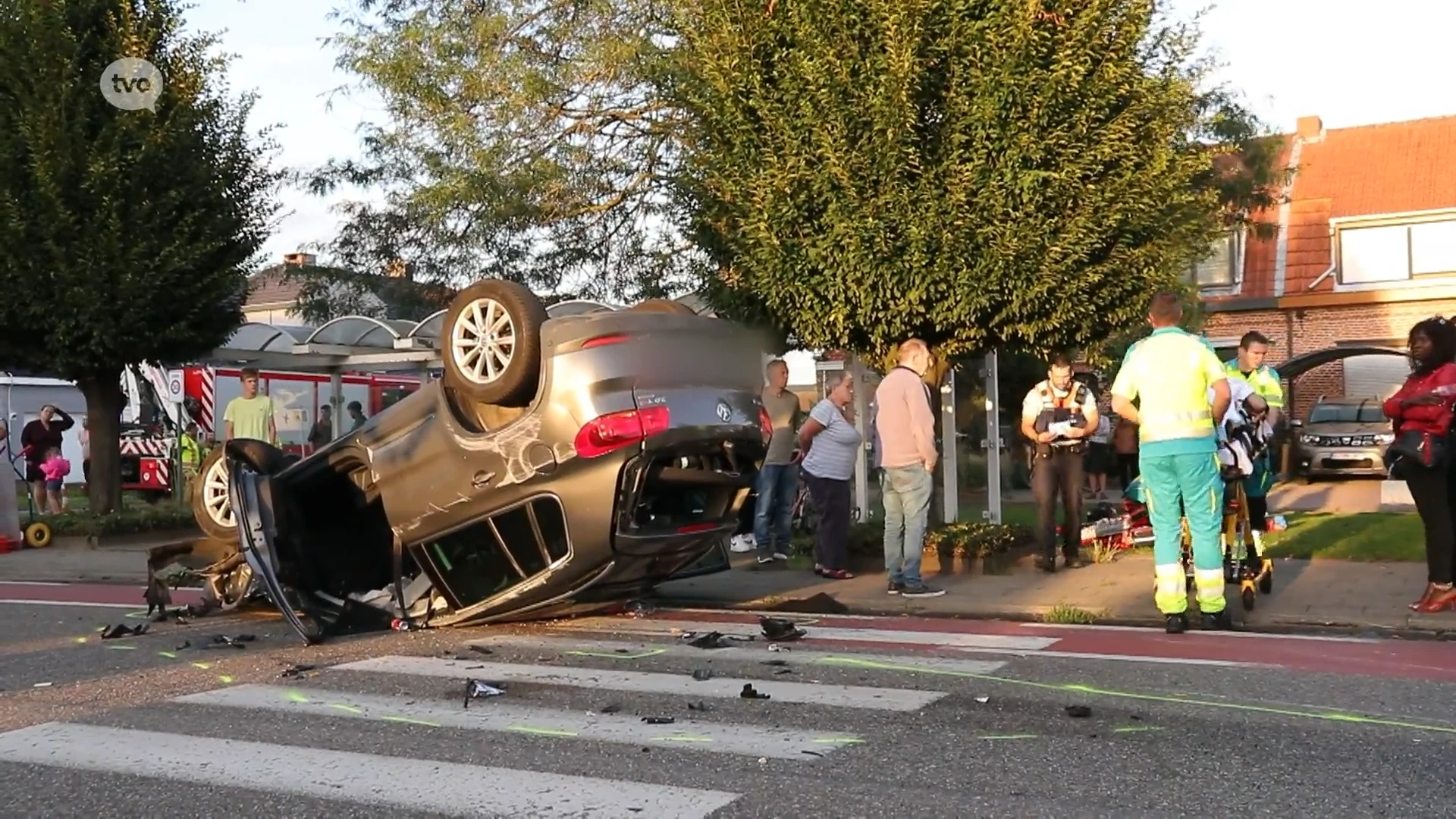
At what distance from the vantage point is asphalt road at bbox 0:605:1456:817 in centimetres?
463

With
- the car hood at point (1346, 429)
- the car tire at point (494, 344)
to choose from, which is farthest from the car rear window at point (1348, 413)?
the car tire at point (494, 344)

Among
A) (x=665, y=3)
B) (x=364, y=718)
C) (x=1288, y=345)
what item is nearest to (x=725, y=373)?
(x=364, y=718)

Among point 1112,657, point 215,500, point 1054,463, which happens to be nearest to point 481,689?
point 1112,657

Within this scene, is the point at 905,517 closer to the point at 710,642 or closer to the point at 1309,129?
the point at 710,642

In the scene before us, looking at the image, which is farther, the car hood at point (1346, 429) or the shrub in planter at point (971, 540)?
the car hood at point (1346, 429)

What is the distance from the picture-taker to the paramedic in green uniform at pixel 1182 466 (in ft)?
26.1

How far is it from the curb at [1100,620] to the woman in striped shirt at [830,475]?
1.30m

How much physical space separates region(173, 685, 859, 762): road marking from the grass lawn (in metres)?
7.20

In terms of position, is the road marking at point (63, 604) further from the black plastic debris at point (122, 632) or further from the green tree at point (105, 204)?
the green tree at point (105, 204)

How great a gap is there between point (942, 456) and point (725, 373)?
546 cm

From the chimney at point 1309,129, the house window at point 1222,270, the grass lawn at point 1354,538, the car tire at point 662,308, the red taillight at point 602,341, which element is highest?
the chimney at point 1309,129

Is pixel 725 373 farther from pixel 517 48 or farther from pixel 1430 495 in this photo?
pixel 517 48

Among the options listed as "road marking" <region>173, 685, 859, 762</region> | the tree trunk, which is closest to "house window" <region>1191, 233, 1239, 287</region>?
the tree trunk

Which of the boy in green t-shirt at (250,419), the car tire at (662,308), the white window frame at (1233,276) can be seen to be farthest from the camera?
the white window frame at (1233,276)
